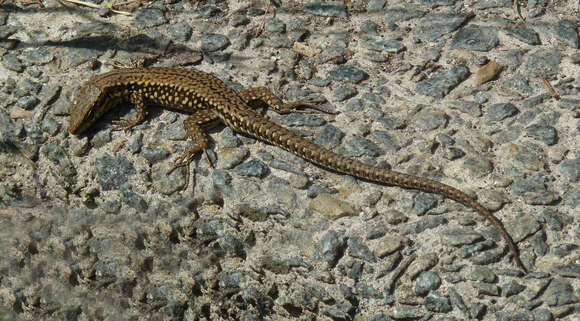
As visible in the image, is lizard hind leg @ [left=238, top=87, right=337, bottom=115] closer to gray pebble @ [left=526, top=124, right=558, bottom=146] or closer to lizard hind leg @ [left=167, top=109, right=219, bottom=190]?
lizard hind leg @ [left=167, top=109, right=219, bottom=190]

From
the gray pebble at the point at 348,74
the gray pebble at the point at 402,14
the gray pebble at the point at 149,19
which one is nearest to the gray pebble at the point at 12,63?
the gray pebble at the point at 149,19

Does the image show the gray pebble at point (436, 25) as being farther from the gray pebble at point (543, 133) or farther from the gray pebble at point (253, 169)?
the gray pebble at point (253, 169)

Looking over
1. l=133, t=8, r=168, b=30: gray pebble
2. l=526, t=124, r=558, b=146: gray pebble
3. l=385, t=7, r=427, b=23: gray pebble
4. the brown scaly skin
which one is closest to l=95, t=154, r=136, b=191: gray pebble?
the brown scaly skin

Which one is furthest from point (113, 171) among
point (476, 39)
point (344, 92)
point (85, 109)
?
point (476, 39)

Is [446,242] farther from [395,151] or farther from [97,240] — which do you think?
[97,240]

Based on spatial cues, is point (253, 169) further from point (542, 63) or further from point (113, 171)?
point (542, 63)

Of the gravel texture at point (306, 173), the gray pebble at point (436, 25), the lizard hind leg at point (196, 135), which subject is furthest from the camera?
the gray pebble at point (436, 25)
